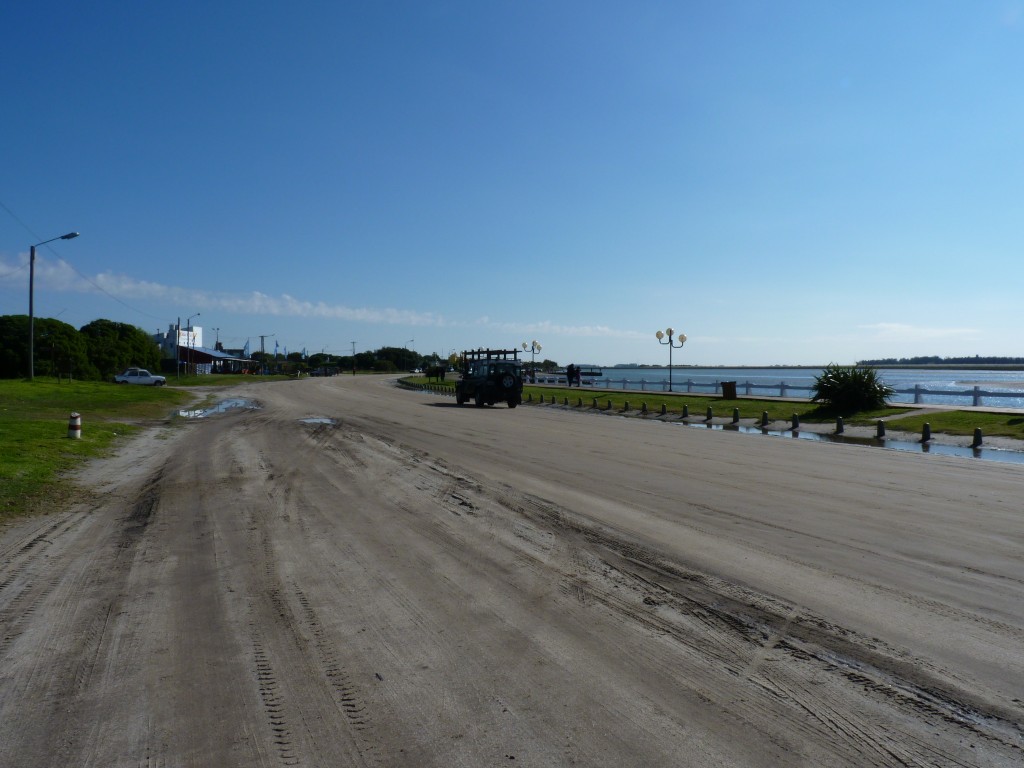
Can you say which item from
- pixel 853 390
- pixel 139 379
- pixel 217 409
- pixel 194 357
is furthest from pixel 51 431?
pixel 194 357

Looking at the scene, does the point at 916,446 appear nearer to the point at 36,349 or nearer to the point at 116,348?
the point at 36,349

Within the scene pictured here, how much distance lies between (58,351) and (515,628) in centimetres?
5862

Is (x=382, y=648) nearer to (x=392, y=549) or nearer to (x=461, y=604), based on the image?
(x=461, y=604)

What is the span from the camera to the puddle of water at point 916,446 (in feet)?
57.6

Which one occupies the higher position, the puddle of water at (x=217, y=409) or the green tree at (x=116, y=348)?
the green tree at (x=116, y=348)

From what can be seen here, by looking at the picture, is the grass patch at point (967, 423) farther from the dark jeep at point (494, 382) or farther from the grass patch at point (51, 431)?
the grass patch at point (51, 431)

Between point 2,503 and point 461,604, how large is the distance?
298 inches

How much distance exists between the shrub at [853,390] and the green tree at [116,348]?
55.8 metres

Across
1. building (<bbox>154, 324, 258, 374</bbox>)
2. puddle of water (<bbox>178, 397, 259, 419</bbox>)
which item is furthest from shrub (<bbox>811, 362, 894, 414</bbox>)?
building (<bbox>154, 324, 258, 374</bbox>)

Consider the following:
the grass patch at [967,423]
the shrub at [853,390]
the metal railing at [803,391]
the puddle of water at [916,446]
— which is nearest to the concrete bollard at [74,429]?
the puddle of water at [916,446]

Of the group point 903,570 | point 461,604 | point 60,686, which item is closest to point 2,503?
point 60,686

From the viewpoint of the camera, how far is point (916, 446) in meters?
20.0

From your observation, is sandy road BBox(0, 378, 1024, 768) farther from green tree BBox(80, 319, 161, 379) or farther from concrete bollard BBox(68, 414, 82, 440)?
green tree BBox(80, 319, 161, 379)

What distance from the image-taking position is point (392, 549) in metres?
7.66
